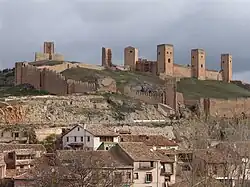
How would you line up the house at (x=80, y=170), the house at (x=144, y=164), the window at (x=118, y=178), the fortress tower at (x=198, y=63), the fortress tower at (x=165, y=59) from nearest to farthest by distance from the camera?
1. the house at (x=80, y=170)
2. the window at (x=118, y=178)
3. the house at (x=144, y=164)
4. the fortress tower at (x=165, y=59)
5. the fortress tower at (x=198, y=63)

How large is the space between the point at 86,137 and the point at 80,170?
2071cm

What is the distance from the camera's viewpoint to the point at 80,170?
3091cm

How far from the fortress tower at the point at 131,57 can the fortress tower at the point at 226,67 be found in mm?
17123

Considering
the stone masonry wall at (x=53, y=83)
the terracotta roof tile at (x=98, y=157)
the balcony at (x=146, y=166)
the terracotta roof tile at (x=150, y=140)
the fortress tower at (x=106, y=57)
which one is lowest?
the balcony at (x=146, y=166)

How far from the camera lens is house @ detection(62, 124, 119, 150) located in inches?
2008

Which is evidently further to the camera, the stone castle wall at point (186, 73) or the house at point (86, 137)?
the stone castle wall at point (186, 73)

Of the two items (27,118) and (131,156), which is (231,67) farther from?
→ (131,156)

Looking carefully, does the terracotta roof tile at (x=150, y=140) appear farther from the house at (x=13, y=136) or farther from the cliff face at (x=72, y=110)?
the cliff face at (x=72, y=110)

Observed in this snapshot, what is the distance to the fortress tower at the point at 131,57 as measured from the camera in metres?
95.9

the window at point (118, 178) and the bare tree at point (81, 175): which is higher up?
the bare tree at point (81, 175)

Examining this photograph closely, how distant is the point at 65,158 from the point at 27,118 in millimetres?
25560

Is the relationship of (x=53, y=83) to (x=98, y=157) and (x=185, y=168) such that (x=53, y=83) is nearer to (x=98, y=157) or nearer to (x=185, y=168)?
(x=185, y=168)

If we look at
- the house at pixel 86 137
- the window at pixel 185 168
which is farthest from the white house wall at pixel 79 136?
the window at pixel 185 168

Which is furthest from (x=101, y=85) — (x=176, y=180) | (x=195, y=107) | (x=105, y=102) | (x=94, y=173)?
(x=94, y=173)
